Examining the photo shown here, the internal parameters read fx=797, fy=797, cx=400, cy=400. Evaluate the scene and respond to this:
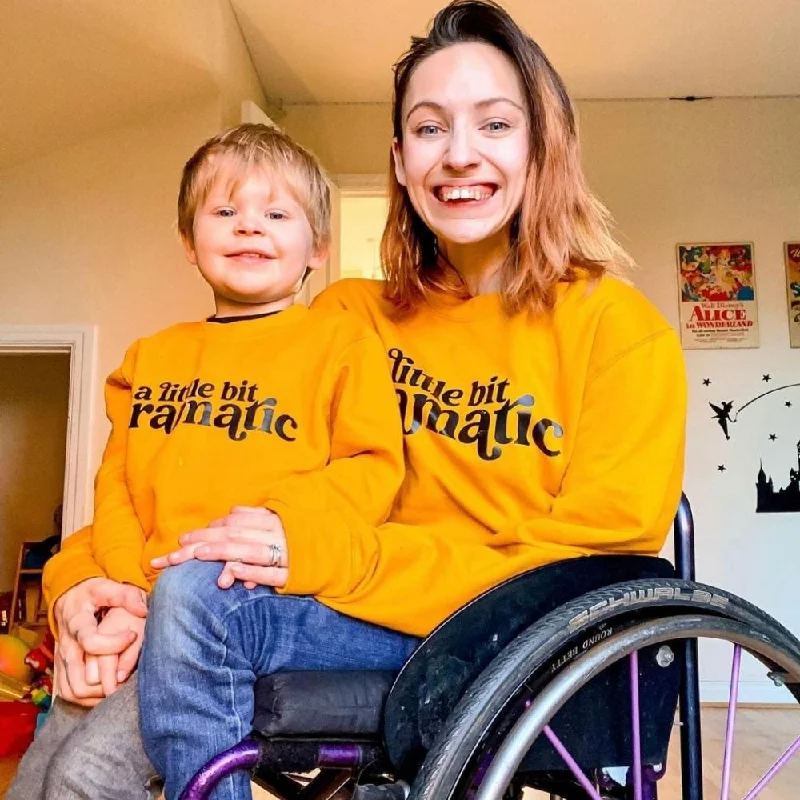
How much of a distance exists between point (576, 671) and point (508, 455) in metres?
0.28

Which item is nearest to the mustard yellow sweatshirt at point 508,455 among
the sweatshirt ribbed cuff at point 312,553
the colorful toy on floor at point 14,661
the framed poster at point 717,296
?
the sweatshirt ribbed cuff at point 312,553

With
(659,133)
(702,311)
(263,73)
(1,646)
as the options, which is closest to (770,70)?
(659,133)

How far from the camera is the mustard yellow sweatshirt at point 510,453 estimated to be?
0.79 m

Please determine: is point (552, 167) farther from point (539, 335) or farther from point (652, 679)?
point (652, 679)

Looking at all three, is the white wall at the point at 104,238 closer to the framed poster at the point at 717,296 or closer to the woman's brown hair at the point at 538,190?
the woman's brown hair at the point at 538,190

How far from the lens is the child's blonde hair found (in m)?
1.00

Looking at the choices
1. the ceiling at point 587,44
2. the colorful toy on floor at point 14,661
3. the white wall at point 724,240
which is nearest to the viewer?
the ceiling at point 587,44

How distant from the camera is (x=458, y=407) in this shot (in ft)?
3.22

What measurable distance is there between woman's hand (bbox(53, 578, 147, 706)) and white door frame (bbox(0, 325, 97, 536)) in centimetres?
223

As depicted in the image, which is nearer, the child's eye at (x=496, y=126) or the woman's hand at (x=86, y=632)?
the woman's hand at (x=86, y=632)

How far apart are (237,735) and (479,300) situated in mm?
615

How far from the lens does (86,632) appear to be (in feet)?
2.71

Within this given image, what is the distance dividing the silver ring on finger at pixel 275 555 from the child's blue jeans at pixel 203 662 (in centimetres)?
3

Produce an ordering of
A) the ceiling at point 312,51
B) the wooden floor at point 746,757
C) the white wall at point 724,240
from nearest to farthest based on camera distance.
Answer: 1. the wooden floor at point 746,757
2. the ceiling at point 312,51
3. the white wall at point 724,240
